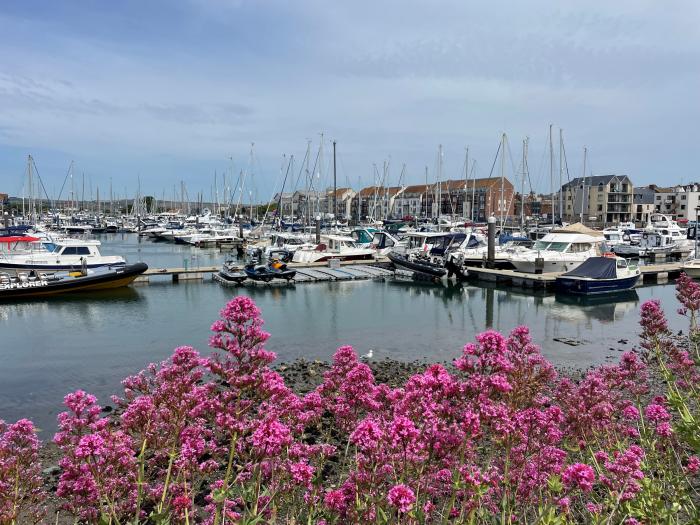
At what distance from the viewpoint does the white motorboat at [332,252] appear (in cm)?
5016

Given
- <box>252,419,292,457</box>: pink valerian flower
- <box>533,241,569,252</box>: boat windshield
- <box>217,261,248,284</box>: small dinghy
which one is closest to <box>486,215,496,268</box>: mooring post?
<box>533,241,569,252</box>: boat windshield

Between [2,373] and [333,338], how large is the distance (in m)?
12.4

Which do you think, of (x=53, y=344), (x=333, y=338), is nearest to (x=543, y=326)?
(x=333, y=338)

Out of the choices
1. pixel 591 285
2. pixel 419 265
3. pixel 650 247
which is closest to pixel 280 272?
pixel 419 265

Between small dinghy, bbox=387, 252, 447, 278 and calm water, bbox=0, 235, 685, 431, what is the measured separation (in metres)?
2.25

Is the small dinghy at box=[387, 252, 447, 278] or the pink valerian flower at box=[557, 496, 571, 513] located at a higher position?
the pink valerian flower at box=[557, 496, 571, 513]

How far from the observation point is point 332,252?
2026 inches

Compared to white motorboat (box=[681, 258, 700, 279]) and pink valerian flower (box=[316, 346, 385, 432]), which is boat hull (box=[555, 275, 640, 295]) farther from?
pink valerian flower (box=[316, 346, 385, 432])

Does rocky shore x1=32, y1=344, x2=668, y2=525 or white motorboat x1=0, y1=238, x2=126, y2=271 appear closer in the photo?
rocky shore x1=32, y1=344, x2=668, y2=525

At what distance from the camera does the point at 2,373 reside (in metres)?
19.1

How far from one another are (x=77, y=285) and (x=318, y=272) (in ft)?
56.9

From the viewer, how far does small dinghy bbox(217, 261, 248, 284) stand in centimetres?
3988

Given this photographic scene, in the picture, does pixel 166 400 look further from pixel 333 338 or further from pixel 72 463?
pixel 333 338

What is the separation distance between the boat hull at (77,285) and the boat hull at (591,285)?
91.1ft
